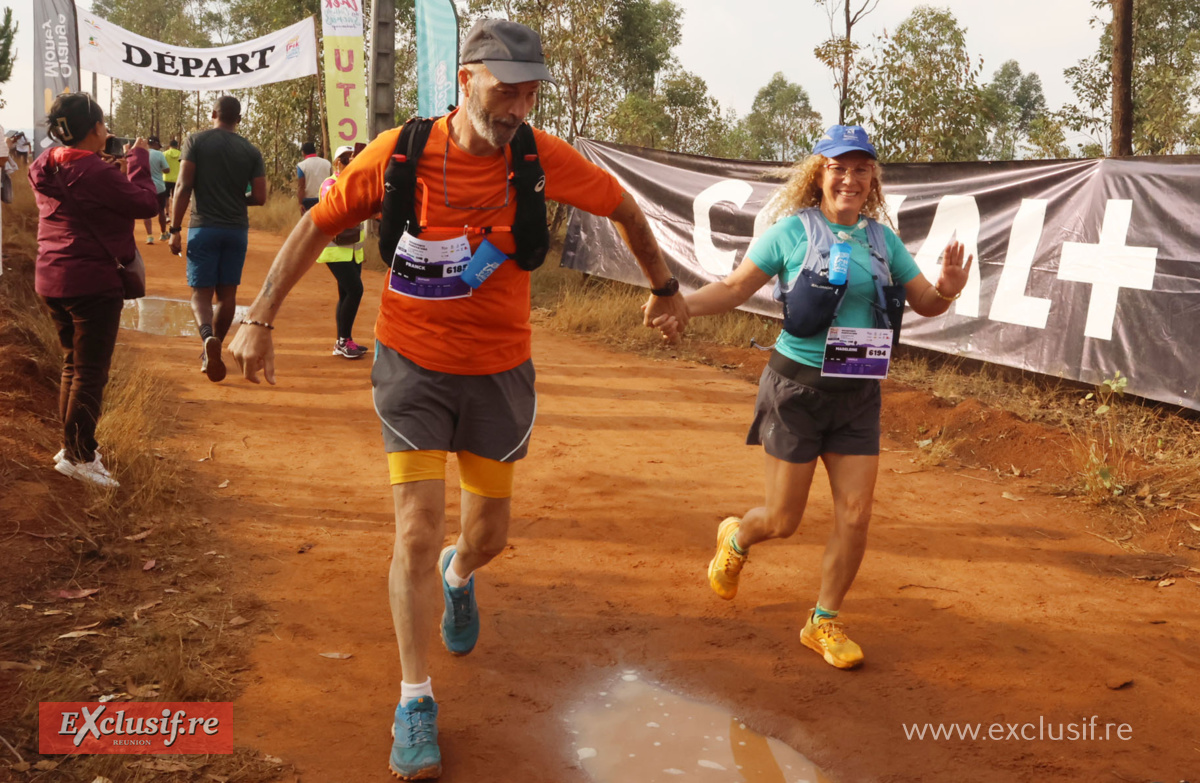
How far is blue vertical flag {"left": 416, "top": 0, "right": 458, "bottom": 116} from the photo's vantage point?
44.2 feet

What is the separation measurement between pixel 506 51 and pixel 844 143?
58.6 inches

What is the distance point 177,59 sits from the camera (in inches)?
634

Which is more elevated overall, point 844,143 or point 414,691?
point 844,143

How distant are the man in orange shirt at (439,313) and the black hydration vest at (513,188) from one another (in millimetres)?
18

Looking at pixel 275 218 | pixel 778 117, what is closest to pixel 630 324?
pixel 275 218

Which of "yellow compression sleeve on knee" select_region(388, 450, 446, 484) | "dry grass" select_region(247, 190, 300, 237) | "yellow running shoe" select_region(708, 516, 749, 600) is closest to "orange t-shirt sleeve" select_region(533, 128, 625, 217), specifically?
"yellow compression sleeve on knee" select_region(388, 450, 446, 484)

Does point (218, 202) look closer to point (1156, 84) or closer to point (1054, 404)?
point (1054, 404)

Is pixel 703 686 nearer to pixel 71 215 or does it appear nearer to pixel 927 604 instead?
pixel 927 604

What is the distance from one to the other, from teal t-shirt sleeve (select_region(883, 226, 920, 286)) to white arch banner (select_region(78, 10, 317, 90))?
14282mm

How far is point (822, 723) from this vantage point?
3674mm

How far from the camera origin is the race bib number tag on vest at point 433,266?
3.30 metres

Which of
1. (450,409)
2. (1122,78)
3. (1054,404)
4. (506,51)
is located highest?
(1122,78)

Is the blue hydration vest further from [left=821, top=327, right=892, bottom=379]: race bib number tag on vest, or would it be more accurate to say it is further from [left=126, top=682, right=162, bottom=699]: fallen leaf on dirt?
[left=126, top=682, right=162, bottom=699]: fallen leaf on dirt

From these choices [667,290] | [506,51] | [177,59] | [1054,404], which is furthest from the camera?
[177,59]
